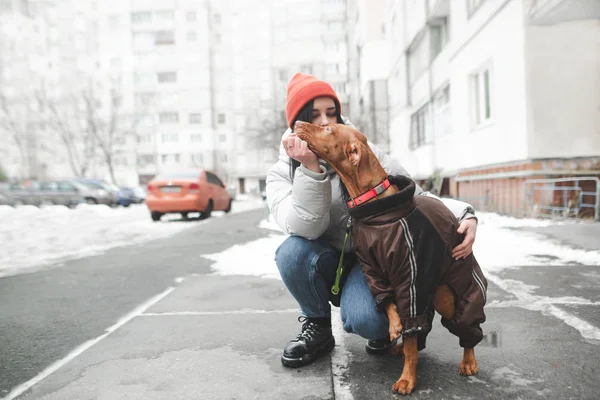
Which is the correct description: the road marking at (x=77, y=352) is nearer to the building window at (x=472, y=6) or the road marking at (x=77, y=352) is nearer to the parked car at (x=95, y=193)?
the building window at (x=472, y=6)

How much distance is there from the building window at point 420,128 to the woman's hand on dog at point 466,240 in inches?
593

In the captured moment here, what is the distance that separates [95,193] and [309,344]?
24.8 metres

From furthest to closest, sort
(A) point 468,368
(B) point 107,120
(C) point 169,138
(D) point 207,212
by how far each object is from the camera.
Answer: (C) point 169,138 < (B) point 107,120 < (D) point 207,212 < (A) point 468,368

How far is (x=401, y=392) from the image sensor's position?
6.45ft

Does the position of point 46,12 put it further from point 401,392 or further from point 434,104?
point 401,392

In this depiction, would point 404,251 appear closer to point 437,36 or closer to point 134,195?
point 437,36

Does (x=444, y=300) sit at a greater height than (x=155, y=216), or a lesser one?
greater

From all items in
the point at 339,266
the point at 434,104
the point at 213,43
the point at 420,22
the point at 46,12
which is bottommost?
the point at 339,266

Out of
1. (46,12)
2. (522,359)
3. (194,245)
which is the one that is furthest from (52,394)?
(46,12)

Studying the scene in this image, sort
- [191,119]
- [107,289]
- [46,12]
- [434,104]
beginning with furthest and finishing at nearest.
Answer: [46,12], [191,119], [434,104], [107,289]

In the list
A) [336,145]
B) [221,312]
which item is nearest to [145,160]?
[221,312]

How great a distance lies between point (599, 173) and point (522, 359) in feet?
23.3

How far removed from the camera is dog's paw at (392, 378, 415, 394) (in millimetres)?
1967

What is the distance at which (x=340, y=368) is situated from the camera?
90.8 inches
